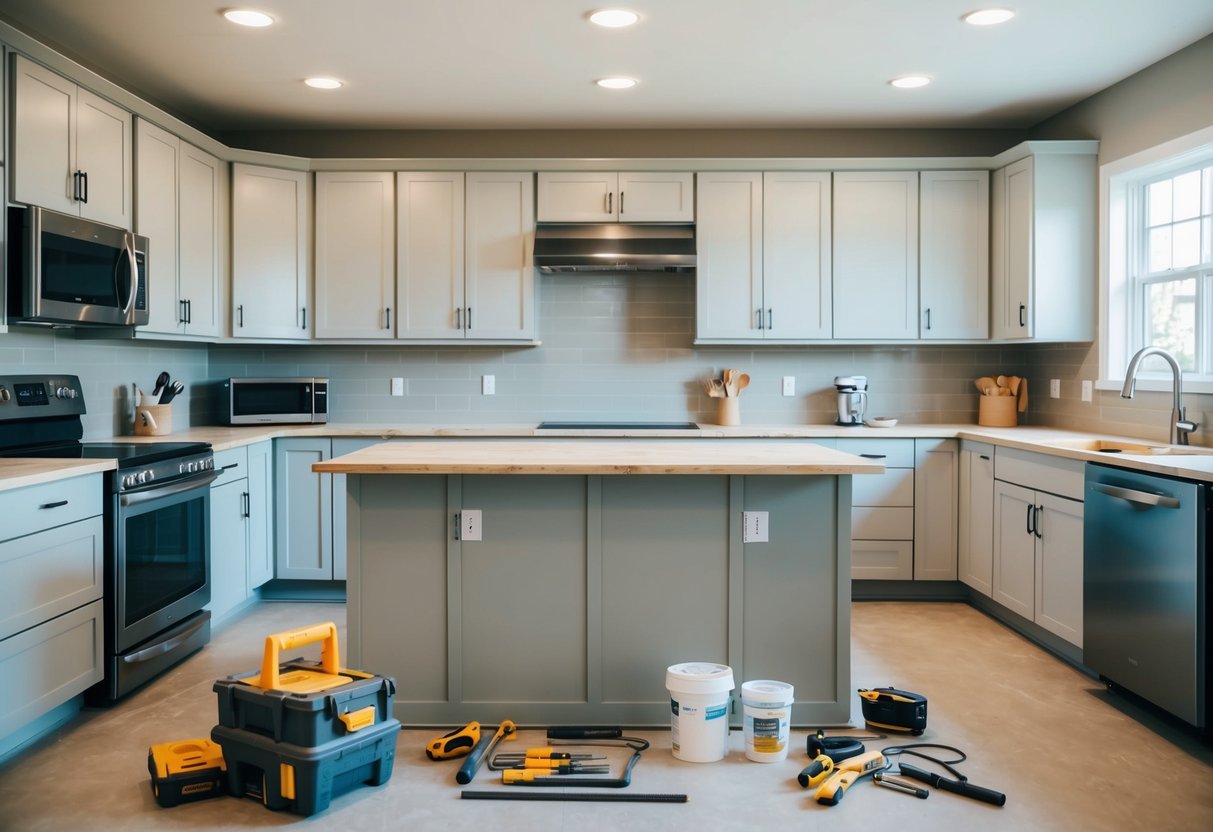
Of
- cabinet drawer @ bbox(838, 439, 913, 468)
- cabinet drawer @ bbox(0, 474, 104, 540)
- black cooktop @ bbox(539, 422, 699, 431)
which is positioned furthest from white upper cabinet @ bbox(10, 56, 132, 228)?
cabinet drawer @ bbox(838, 439, 913, 468)

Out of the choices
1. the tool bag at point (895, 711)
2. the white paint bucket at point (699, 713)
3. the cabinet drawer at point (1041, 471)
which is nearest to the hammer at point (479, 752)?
the white paint bucket at point (699, 713)

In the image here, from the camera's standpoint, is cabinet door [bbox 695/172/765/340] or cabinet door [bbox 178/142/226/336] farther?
cabinet door [bbox 695/172/765/340]

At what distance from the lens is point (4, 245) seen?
310cm

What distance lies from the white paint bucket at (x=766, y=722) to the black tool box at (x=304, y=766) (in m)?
1.07

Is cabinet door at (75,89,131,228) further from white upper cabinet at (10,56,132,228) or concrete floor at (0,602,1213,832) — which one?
concrete floor at (0,602,1213,832)

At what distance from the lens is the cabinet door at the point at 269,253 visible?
4.79m

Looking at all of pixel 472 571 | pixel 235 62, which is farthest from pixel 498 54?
pixel 472 571

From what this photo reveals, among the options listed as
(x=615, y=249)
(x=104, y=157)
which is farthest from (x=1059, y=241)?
(x=104, y=157)

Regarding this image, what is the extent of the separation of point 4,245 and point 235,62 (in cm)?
145

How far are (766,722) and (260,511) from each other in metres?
2.95

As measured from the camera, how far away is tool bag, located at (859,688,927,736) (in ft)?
9.55

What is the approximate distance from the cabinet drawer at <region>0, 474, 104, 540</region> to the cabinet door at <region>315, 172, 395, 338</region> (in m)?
2.08

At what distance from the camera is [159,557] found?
11.3ft

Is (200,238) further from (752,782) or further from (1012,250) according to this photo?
(1012,250)
